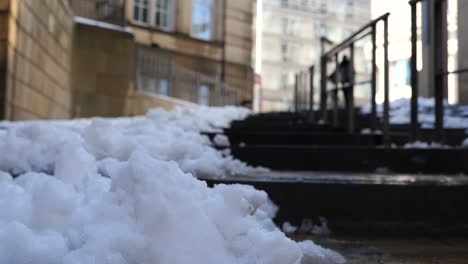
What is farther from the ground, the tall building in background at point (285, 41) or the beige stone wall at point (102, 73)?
the tall building in background at point (285, 41)

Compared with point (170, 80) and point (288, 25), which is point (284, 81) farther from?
point (170, 80)

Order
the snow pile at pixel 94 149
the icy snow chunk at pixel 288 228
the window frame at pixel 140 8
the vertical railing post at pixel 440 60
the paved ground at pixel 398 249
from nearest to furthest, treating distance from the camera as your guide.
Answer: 1. the paved ground at pixel 398 249
2. the icy snow chunk at pixel 288 228
3. the snow pile at pixel 94 149
4. the vertical railing post at pixel 440 60
5. the window frame at pixel 140 8

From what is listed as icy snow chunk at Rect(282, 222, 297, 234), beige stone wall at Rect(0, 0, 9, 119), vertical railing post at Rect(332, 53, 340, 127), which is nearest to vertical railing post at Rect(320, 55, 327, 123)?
vertical railing post at Rect(332, 53, 340, 127)

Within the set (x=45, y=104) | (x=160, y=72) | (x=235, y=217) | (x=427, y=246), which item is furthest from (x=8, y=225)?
(x=160, y=72)

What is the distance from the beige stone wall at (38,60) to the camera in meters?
5.53

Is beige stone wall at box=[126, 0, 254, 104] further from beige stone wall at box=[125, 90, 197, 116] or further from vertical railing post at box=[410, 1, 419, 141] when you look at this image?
vertical railing post at box=[410, 1, 419, 141]

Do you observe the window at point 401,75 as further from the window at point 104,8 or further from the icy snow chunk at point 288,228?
the icy snow chunk at point 288,228

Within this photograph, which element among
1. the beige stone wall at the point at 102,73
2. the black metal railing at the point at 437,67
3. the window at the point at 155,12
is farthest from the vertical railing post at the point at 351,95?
the window at the point at 155,12

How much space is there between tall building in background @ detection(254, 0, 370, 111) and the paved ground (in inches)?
1542

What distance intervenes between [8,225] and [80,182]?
500 millimetres

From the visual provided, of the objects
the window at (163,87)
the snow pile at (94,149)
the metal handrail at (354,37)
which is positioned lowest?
the snow pile at (94,149)

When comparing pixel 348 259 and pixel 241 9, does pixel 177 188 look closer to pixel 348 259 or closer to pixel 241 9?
pixel 348 259

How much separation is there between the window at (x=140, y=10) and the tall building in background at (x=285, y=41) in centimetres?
2444

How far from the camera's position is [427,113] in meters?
6.26
